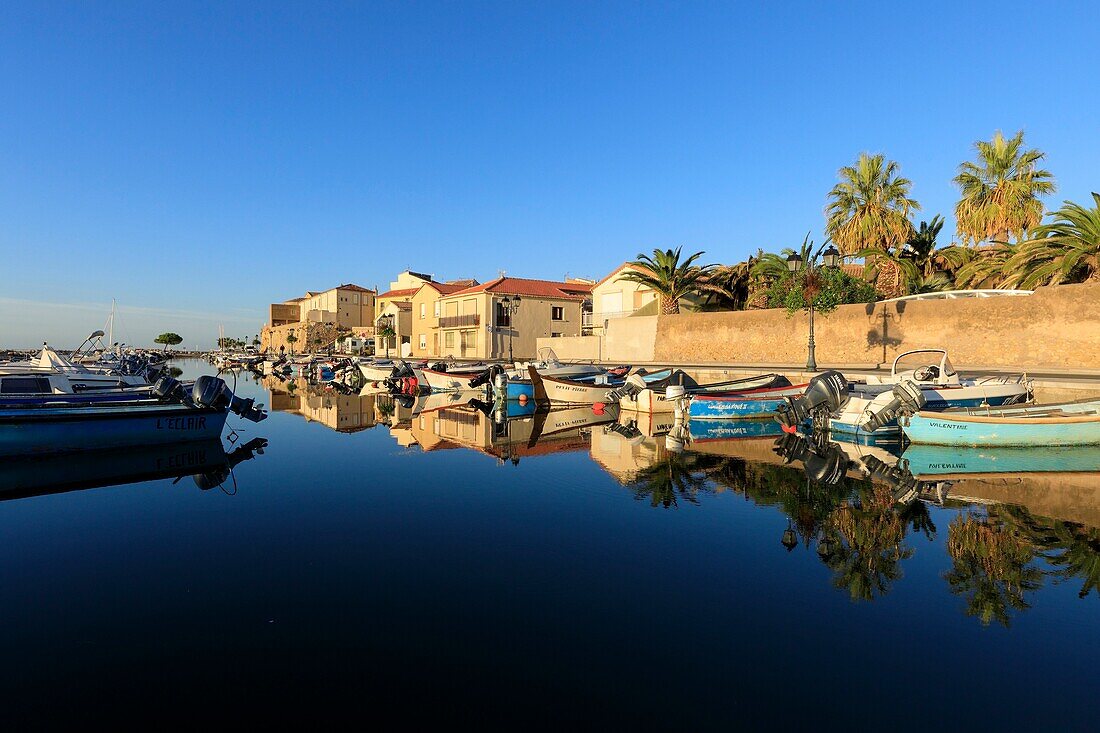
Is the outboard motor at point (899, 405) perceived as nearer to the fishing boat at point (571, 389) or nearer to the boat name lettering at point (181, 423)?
the fishing boat at point (571, 389)

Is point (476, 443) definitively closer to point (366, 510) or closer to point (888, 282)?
point (366, 510)

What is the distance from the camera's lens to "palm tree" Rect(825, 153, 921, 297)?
37.3m

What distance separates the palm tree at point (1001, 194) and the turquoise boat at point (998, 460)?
91.4ft

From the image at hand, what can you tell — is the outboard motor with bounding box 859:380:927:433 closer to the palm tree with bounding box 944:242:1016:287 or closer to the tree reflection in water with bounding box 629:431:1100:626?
the tree reflection in water with bounding box 629:431:1100:626

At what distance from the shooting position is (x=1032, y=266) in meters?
26.7

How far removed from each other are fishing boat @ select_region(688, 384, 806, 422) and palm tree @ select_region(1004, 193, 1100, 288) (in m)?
15.3

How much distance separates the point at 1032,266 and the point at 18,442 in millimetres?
36647

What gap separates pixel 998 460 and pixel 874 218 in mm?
30211

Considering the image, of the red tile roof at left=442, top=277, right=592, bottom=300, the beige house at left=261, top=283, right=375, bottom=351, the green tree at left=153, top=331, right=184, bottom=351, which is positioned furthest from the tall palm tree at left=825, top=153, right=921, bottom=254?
the green tree at left=153, top=331, right=184, bottom=351

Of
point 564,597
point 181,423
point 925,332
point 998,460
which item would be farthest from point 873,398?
point 181,423

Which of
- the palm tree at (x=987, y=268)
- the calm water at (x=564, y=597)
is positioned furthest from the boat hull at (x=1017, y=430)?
the palm tree at (x=987, y=268)

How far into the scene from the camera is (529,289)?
59.2 metres

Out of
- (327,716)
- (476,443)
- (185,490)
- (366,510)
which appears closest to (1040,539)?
(327,716)

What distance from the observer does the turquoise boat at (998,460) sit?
11.7 metres
